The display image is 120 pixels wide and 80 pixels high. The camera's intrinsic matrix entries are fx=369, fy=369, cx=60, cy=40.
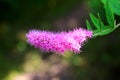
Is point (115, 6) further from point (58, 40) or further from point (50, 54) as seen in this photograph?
point (50, 54)

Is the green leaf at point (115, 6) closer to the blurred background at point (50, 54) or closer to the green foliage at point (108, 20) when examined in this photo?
the green foliage at point (108, 20)

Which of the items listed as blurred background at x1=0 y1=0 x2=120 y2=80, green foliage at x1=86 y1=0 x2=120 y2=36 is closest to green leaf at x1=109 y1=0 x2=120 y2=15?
green foliage at x1=86 y1=0 x2=120 y2=36

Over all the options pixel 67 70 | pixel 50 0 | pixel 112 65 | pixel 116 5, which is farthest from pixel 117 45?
pixel 116 5

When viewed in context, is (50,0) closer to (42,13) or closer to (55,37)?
(42,13)

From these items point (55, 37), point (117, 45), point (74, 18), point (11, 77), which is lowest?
point (55, 37)

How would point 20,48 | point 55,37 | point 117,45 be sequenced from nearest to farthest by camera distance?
point 55,37 < point 117,45 < point 20,48

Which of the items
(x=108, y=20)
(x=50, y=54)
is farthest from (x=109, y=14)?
(x=50, y=54)

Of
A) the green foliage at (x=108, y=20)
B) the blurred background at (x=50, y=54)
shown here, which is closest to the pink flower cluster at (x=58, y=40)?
the green foliage at (x=108, y=20)
